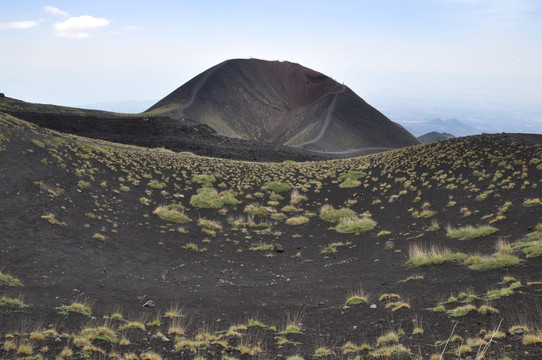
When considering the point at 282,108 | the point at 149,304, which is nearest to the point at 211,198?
the point at 149,304

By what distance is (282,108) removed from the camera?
14900 cm

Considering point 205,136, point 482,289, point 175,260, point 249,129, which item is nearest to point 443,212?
point 482,289

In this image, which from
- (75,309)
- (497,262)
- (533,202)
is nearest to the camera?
(75,309)

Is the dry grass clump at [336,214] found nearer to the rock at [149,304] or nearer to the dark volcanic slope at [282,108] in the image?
the rock at [149,304]

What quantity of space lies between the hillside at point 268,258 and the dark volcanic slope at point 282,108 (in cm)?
7469

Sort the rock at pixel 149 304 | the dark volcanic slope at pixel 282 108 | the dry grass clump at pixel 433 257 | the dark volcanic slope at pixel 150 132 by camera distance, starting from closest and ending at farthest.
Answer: the rock at pixel 149 304, the dry grass clump at pixel 433 257, the dark volcanic slope at pixel 150 132, the dark volcanic slope at pixel 282 108

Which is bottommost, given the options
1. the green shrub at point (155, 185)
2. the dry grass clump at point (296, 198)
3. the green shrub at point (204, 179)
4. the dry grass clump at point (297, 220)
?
the dry grass clump at point (297, 220)

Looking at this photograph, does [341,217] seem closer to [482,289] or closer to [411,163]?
[411,163]

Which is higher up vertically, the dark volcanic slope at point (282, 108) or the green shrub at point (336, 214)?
the dark volcanic slope at point (282, 108)

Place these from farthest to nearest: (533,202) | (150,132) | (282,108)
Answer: (282,108) → (150,132) → (533,202)

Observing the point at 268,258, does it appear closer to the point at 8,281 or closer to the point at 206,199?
the point at 206,199

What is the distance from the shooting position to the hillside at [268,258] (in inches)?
346

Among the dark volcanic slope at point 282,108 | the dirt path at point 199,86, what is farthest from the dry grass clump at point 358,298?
the dirt path at point 199,86

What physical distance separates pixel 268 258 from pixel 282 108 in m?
134
